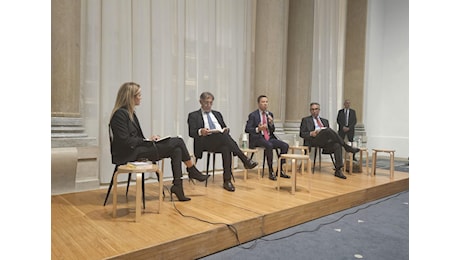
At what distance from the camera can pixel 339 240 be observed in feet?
8.61

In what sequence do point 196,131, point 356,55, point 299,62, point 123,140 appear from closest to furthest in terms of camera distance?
point 123,140, point 196,131, point 299,62, point 356,55

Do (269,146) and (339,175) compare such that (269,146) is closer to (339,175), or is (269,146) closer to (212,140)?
(212,140)

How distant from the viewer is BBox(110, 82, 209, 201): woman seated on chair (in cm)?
285

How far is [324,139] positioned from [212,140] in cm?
180

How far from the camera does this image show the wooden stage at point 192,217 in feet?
6.97

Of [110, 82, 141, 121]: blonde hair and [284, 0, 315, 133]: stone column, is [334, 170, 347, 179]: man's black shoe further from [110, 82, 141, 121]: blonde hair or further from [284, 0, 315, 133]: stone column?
[110, 82, 141, 121]: blonde hair

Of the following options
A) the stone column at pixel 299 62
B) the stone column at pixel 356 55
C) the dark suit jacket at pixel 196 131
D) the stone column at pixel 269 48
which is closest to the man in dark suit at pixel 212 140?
the dark suit jacket at pixel 196 131

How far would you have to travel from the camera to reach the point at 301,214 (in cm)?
311

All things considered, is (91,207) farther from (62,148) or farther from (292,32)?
(292,32)

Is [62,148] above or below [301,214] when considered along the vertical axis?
above

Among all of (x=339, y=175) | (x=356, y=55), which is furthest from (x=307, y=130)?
(x=356, y=55)

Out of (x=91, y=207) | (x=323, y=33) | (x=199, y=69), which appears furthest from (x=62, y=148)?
(x=323, y=33)

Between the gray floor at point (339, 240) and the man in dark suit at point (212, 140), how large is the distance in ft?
→ 3.29
